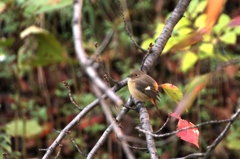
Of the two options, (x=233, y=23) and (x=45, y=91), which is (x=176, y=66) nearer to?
(x=45, y=91)

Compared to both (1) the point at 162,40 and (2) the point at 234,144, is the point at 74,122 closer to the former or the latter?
(1) the point at 162,40

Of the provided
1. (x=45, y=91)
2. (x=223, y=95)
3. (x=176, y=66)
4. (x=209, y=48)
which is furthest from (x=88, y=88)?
(x=209, y=48)

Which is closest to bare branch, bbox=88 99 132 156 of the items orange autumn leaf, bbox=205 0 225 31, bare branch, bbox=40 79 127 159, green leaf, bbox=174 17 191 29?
bare branch, bbox=40 79 127 159

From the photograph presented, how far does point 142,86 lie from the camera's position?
6.76 feet

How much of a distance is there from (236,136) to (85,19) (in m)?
1.83

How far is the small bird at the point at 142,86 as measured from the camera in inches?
75.9

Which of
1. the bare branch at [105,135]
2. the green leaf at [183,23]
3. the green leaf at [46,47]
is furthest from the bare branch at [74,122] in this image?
the green leaf at [183,23]

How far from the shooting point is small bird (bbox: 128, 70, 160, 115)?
1927 millimetres

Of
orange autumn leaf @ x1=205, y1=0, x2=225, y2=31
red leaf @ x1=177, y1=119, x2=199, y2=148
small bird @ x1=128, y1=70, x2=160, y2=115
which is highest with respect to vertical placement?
orange autumn leaf @ x1=205, y1=0, x2=225, y2=31

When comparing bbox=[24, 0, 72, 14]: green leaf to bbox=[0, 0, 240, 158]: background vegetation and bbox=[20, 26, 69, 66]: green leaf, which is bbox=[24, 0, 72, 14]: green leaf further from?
bbox=[0, 0, 240, 158]: background vegetation

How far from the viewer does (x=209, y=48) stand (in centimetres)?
287

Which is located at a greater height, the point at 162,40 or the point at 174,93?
the point at 162,40

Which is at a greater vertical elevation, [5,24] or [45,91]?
[5,24]

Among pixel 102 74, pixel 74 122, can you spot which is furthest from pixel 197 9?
pixel 102 74
